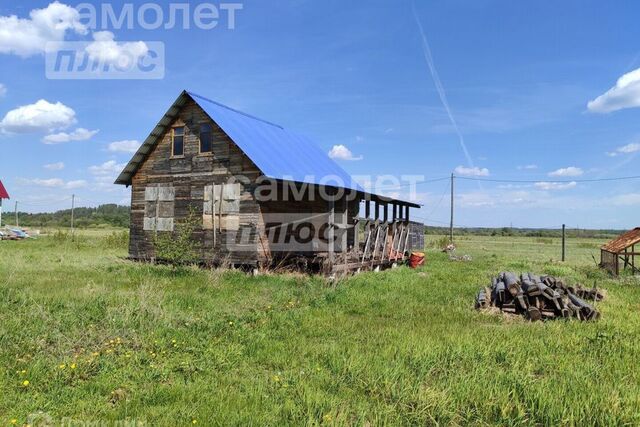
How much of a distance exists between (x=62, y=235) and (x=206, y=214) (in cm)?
2271

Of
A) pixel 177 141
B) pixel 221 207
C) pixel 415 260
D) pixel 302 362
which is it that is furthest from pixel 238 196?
pixel 302 362

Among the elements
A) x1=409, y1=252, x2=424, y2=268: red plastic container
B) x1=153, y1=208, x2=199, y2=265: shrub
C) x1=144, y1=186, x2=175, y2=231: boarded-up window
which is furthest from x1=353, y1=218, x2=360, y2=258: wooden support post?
x1=144, y1=186, x2=175, y2=231: boarded-up window

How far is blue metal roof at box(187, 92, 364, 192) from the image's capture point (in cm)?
1616

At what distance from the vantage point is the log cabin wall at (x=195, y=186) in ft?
53.8

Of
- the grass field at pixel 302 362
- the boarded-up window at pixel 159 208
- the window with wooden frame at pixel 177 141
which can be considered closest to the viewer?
the grass field at pixel 302 362

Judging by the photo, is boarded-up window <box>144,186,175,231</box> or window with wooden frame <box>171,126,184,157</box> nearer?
window with wooden frame <box>171,126,184,157</box>

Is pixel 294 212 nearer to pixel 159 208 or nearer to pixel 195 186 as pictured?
pixel 195 186

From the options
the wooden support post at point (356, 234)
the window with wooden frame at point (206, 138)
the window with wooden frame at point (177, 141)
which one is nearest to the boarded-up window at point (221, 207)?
the window with wooden frame at point (206, 138)

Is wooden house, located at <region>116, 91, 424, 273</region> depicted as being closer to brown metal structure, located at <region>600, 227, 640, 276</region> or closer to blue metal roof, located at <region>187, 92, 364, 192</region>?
blue metal roof, located at <region>187, 92, 364, 192</region>

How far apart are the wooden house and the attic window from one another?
1.5 inches

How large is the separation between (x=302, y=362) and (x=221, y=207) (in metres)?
11.4

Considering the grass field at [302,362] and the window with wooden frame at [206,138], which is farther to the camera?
the window with wooden frame at [206,138]

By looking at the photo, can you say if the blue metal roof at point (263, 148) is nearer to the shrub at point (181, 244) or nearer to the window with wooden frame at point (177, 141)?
the window with wooden frame at point (177, 141)

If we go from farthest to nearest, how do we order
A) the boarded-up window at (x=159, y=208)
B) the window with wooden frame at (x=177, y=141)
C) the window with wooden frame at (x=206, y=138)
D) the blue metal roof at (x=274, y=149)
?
1. the boarded-up window at (x=159, y=208)
2. the window with wooden frame at (x=177, y=141)
3. the window with wooden frame at (x=206, y=138)
4. the blue metal roof at (x=274, y=149)
